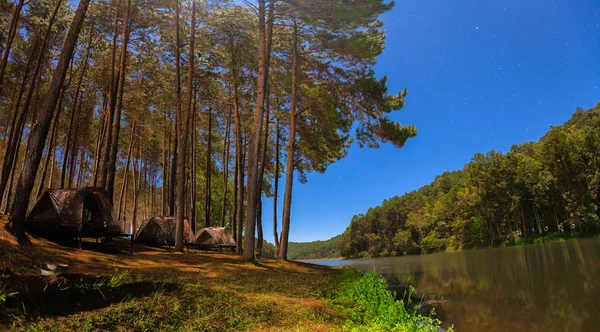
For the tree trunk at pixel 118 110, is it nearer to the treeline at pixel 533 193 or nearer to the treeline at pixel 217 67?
the treeline at pixel 217 67

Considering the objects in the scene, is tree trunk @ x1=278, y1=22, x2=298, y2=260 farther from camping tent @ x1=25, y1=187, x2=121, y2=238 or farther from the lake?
camping tent @ x1=25, y1=187, x2=121, y2=238

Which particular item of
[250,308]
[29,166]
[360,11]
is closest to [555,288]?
[250,308]

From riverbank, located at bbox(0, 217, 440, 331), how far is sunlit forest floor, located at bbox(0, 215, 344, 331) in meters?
0.01

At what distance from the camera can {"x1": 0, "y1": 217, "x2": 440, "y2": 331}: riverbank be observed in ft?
12.0

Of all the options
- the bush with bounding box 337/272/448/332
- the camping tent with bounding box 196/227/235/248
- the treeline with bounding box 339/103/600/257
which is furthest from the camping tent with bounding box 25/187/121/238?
the treeline with bounding box 339/103/600/257

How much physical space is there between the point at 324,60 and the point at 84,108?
17785mm

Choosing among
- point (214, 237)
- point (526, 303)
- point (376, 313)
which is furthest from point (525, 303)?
point (214, 237)

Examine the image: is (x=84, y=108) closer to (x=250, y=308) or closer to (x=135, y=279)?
(x=135, y=279)

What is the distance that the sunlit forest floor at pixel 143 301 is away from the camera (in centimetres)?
364

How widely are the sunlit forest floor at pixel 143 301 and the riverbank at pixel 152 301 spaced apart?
1 centimetres

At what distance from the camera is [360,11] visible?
12750mm

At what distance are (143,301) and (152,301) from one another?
0.41 feet

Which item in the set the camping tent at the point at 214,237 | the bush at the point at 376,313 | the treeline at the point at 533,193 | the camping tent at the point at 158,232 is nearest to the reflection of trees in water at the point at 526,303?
the bush at the point at 376,313

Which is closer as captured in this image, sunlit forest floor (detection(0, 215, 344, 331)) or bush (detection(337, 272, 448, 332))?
sunlit forest floor (detection(0, 215, 344, 331))
